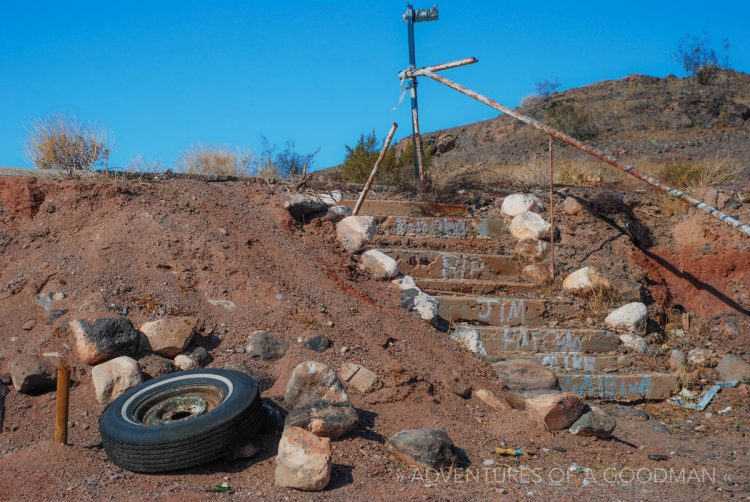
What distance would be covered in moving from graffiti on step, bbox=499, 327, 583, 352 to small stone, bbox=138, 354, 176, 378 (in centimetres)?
330

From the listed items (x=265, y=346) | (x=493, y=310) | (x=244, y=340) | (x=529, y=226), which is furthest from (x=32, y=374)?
(x=529, y=226)

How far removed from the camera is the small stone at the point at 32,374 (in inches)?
199

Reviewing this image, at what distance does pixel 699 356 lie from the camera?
7238 millimetres

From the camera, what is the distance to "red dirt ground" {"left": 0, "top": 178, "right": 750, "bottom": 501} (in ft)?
13.8

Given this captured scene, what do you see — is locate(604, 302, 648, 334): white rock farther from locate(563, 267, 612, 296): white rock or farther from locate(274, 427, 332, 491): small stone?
locate(274, 427, 332, 491): small stone

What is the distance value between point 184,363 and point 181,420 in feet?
3.69

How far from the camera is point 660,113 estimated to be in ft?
88.7

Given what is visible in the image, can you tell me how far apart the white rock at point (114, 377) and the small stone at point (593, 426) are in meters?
3.19

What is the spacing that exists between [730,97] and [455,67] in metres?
21.5

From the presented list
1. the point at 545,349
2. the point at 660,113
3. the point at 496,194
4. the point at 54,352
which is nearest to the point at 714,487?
the point at 545,349

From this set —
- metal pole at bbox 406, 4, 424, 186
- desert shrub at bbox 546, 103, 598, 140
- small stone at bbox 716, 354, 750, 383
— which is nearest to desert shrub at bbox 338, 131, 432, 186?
metal pole at bbox 406, 4, 424, 186

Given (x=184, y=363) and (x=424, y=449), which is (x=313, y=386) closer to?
(x=424, y=449)

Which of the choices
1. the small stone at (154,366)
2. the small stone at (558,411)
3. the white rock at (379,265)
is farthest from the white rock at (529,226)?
the small stone at (154,366)

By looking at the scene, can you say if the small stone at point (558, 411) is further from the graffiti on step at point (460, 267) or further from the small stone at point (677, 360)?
the graffiti on step at point (460, 267)
